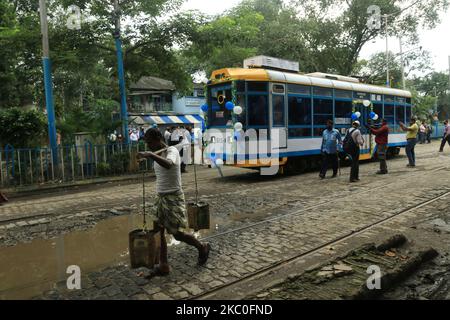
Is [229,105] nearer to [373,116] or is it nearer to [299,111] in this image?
[299,111]

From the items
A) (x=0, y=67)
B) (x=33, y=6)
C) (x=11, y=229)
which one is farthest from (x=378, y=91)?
(x=33, y=6)

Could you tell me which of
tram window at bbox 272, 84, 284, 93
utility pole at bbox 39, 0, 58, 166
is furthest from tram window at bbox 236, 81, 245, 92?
utility pole at bbox 39, 0, 58, 166

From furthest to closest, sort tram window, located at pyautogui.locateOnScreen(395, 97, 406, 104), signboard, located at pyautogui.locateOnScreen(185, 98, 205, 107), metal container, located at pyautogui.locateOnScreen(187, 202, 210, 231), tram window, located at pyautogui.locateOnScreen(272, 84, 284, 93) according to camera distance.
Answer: signboard, located at pyautogui.locateOnScreen(185, 98, 205, 107), tram window, located at pyautogui.locateOnScreen(395, 97, 406, 104), tram window, located at pyautogui.locateOnScreen(272, 84, 284, 93), metal container, located at pyautogui.locateOnScreen(187, 202, 210, 231)

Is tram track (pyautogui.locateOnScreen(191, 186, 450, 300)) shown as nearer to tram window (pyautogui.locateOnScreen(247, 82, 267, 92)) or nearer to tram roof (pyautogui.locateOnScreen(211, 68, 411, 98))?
tram window (pyautogui.locateOnScreen(247, 82, 267, 92))

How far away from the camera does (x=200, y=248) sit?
4848mm

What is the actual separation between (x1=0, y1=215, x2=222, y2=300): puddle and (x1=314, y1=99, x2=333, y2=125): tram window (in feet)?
24.8

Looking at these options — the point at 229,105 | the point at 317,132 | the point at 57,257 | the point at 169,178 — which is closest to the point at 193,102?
the point at 317,132

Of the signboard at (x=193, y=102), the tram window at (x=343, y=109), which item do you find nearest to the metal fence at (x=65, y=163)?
the tram window at (x=343, y=109)

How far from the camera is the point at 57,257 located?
5.45 m

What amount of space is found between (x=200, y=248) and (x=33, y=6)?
25.9 m

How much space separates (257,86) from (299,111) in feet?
6.71

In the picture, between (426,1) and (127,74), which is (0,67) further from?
(426,1)

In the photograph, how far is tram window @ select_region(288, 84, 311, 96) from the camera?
12.2m

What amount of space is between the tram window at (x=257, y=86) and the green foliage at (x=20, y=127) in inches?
274
